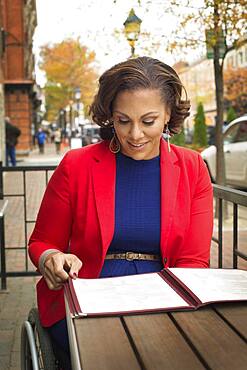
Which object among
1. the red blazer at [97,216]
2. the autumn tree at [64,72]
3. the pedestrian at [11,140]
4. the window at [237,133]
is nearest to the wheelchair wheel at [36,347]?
the red blazer at [97,216]

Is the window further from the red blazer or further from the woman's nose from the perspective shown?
the woman's nose

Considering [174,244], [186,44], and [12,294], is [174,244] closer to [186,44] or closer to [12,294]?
[12,294]

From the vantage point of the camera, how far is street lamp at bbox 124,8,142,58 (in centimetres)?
1257

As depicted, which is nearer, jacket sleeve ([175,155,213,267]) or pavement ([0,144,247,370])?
jacket sleeve ([175,155,213,267])

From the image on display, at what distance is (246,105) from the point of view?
58.1 meters

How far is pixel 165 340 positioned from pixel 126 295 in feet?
1.08

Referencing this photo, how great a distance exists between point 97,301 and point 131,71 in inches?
35.1

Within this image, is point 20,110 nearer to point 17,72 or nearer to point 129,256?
point 17,72

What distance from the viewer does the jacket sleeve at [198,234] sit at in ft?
8.50

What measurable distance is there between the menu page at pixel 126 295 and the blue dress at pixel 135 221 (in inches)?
10.3

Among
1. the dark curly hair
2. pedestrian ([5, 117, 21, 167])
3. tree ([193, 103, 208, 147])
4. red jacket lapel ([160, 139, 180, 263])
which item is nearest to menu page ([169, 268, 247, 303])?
red jacket lapel ([160, 139, 180, 263])

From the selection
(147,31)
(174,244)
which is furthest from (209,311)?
(147,31)

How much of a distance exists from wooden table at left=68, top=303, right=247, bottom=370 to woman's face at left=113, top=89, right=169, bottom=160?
0.74 metres

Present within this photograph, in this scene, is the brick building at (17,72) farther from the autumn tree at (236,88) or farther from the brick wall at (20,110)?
the autumn tree at (236,88)
